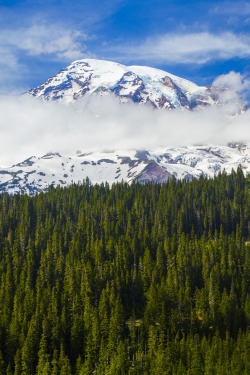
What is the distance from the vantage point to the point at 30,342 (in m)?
103

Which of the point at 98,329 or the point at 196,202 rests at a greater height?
the point at 196,202

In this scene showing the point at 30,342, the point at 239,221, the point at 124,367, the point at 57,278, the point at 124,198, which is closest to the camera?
the point at 124,367

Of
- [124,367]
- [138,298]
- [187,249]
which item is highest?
[187,249]

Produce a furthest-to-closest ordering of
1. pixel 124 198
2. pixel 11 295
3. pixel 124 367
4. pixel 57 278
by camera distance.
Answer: pixel 124 198 < pixel 57 278 < pixel 11 295 < pixel 124 367

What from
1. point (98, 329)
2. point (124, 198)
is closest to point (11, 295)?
point (98, 329)

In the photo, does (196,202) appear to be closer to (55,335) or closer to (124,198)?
(124,198)

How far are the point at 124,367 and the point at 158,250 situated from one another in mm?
53527

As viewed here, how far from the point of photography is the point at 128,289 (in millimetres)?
132750

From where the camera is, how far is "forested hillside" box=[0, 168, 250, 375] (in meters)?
98.0

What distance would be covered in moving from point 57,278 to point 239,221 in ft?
247

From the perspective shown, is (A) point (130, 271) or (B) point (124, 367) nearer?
(B) point (124, 367)

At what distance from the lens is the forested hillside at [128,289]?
98.0m

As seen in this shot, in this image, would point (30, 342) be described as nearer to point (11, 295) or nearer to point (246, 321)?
point (11, 295)

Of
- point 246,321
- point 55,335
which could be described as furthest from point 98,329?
point 246,321
